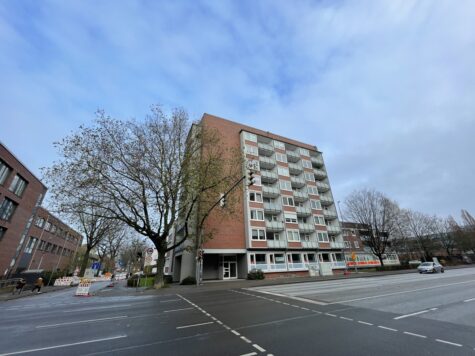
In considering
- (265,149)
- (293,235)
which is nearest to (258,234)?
(293,235)

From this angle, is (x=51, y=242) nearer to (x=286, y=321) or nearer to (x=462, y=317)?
(x=286, y=321)

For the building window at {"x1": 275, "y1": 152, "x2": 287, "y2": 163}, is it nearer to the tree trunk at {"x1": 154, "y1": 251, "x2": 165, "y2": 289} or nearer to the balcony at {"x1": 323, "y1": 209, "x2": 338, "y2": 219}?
the balcony at {"x1": 323, "y1": 209, "x2": 338, "y2": 219}

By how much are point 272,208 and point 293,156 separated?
1420cm

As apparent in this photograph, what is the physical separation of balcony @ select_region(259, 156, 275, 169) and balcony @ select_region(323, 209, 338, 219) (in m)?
14.2

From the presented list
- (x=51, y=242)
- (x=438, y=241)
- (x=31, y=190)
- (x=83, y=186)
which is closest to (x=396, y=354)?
(x=83, y=186)

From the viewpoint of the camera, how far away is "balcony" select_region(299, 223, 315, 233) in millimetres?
37219

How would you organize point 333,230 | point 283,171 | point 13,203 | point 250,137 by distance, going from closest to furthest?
point 13,203 → point 250,137 → point 283,171 → point 333,230

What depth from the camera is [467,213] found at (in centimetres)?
8112

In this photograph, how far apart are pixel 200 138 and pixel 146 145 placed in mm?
5411

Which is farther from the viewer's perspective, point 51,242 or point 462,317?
point 51,242

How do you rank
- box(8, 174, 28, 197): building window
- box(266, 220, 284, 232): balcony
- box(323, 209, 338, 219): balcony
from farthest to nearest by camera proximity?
box(323, 209, 338, 219): balcony, box(266, 220, 284, 232): balcony, box(8, 174, 28, 197): building window

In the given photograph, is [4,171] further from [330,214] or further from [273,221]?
[330,214]

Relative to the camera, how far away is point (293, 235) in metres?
35.3

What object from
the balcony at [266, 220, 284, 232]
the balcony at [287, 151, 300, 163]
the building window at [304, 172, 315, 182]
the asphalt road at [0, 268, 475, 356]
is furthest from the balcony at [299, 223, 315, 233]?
the asphalt road at [0, 268, 475, 356]
